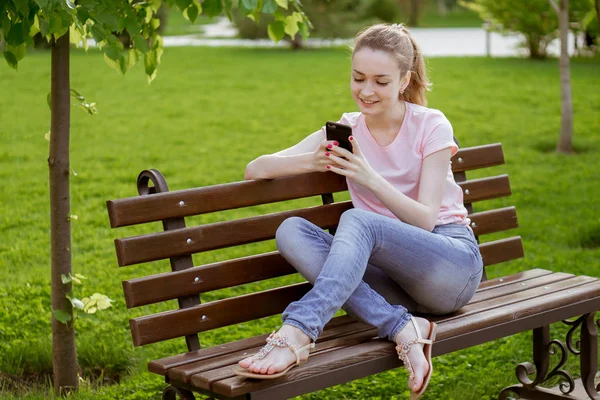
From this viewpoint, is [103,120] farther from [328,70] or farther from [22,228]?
[328,70]

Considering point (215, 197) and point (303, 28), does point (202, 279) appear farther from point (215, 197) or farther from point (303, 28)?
point (303, 28)

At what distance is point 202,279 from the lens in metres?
3.27

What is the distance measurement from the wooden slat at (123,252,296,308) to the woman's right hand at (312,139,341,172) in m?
0.37

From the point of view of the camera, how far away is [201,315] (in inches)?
128

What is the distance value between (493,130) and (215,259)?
16.8 feet

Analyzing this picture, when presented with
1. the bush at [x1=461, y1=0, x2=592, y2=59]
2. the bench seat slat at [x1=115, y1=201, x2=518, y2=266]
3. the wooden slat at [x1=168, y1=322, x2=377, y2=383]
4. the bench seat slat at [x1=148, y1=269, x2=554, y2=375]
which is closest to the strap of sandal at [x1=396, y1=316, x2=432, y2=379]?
the wooden slat at [x1=168, y1=322, x2=377, y2=383]

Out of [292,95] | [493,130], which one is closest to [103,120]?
[292,95]

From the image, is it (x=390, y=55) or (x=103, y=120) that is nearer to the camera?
(x=390, y=55)

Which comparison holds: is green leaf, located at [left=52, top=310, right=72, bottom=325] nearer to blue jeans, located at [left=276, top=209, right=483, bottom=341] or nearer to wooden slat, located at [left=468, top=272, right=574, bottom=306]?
blue jeans, located at [left=276, top=209, right=483, bottom=341]

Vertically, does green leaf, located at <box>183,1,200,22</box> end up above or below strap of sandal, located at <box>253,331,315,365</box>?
above

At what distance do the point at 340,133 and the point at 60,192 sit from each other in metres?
1.27

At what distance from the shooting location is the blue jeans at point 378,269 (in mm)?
2967

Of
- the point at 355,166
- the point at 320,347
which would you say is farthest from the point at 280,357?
the point at 355,166

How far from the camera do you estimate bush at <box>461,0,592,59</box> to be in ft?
54.4
